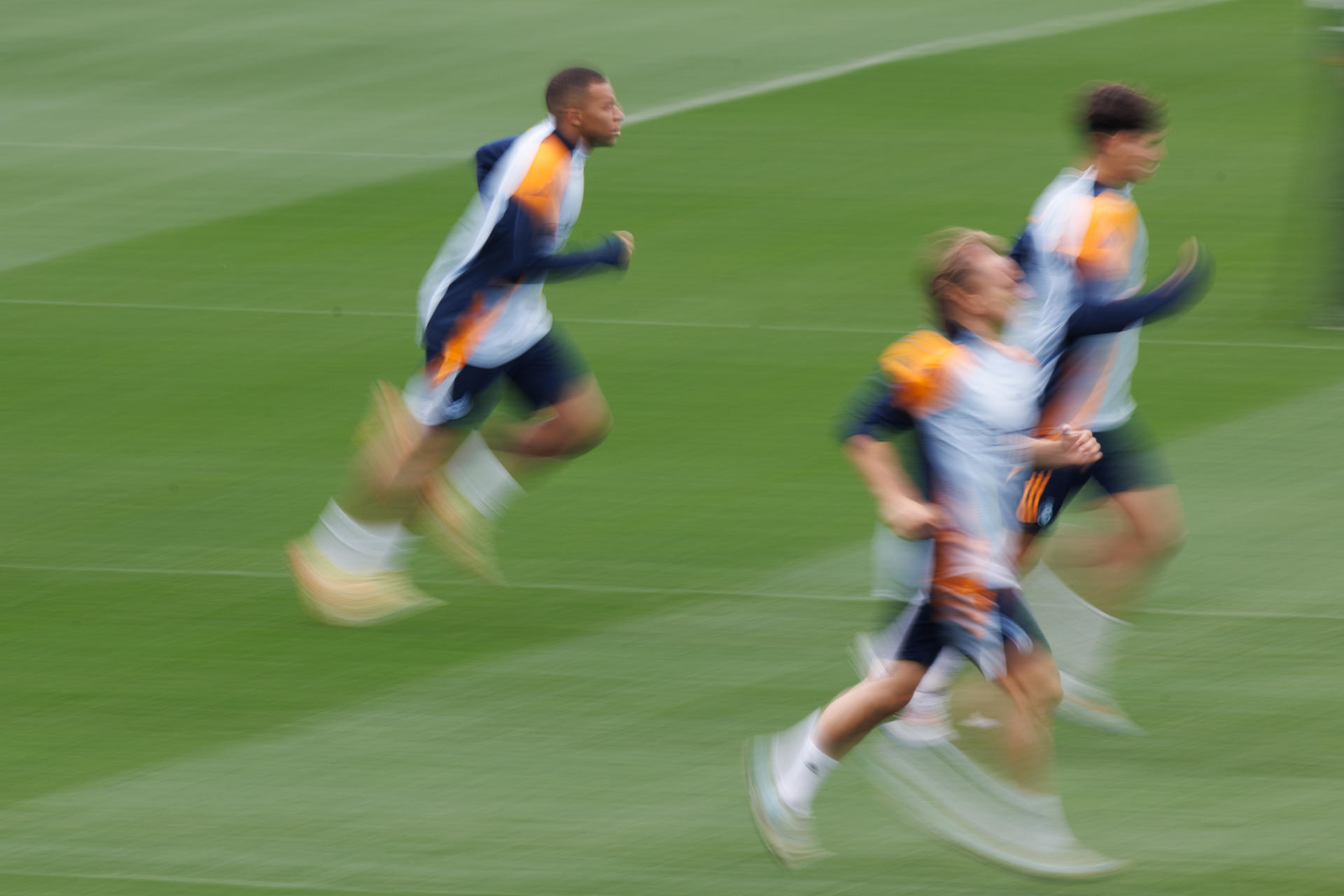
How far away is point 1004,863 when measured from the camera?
643 cm

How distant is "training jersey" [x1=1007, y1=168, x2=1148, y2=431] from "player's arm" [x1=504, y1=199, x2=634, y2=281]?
1545 millimetres

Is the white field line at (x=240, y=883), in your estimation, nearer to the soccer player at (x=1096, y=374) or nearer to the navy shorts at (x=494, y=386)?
the soccer player at (x=1096, y=374)

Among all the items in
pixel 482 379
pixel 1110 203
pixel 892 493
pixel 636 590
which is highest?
pixel 482 379

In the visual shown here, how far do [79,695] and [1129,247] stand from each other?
3.69 metres

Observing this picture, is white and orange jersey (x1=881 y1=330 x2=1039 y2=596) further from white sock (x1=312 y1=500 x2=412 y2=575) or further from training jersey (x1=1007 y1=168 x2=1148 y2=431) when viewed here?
white sock (x1=312 y1=500 x2=412 y2=575)

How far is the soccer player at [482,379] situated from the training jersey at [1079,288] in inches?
66.4

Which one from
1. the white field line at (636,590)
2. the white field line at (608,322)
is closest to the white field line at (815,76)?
the white field line at (608,322)

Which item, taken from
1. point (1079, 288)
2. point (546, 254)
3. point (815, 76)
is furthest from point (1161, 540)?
point (815, 76)

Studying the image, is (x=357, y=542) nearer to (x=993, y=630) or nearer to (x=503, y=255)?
(x=503, y=255)

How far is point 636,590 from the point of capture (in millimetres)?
9344

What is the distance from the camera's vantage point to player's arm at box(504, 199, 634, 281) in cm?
873

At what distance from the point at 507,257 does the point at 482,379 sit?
1.50 ft

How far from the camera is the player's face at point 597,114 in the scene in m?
8.84

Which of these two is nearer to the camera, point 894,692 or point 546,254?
point 894,692
